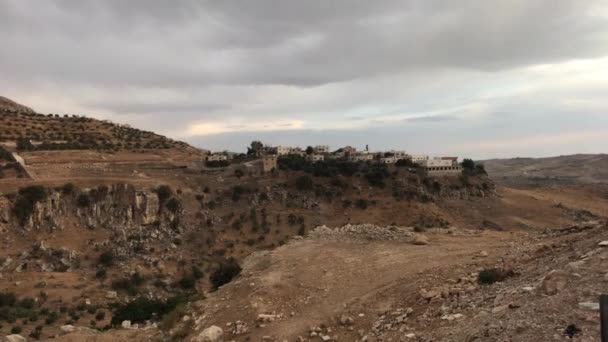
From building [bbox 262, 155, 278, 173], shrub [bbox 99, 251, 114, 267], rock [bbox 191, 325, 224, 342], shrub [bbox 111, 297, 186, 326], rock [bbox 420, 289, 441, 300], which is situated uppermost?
building [bbox 262, 155, 278, 173]

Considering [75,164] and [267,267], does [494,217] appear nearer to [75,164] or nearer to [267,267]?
[267,267]

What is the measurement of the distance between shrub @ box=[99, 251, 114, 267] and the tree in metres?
38.7

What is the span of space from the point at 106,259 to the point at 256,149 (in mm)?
45436

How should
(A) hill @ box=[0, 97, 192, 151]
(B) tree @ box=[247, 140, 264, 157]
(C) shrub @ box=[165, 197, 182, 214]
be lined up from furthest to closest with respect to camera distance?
(B) tree @ box=[247, 140, 264, 157] < (A) hill @ box=[0, 97, 192, 151] < (C) shrub @ box=[165, 197, 182, 214]

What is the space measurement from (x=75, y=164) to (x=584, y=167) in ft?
427

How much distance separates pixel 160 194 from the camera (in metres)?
36.1

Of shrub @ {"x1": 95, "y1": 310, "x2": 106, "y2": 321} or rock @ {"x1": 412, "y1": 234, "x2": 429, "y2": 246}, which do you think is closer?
rock @ {"x1": 412, "y1": 234, "x2": 429, "y2": 246}

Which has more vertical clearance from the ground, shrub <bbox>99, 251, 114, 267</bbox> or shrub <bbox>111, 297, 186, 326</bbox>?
shrub <bbox>111, 297, 186, 326</bbox>

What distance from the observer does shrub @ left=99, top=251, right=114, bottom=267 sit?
28719 mm

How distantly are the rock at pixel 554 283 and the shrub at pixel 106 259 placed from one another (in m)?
27.4

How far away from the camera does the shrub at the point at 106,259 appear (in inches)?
1131

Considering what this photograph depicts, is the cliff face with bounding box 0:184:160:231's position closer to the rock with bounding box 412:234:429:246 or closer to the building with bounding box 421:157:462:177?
the rock with bounding box 412:234:429:246

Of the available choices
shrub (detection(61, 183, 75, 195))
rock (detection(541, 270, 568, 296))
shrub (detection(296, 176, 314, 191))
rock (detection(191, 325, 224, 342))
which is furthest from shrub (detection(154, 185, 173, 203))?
rock (detection(541, 270, 568, 296))

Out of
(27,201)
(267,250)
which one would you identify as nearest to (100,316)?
(267,250)
